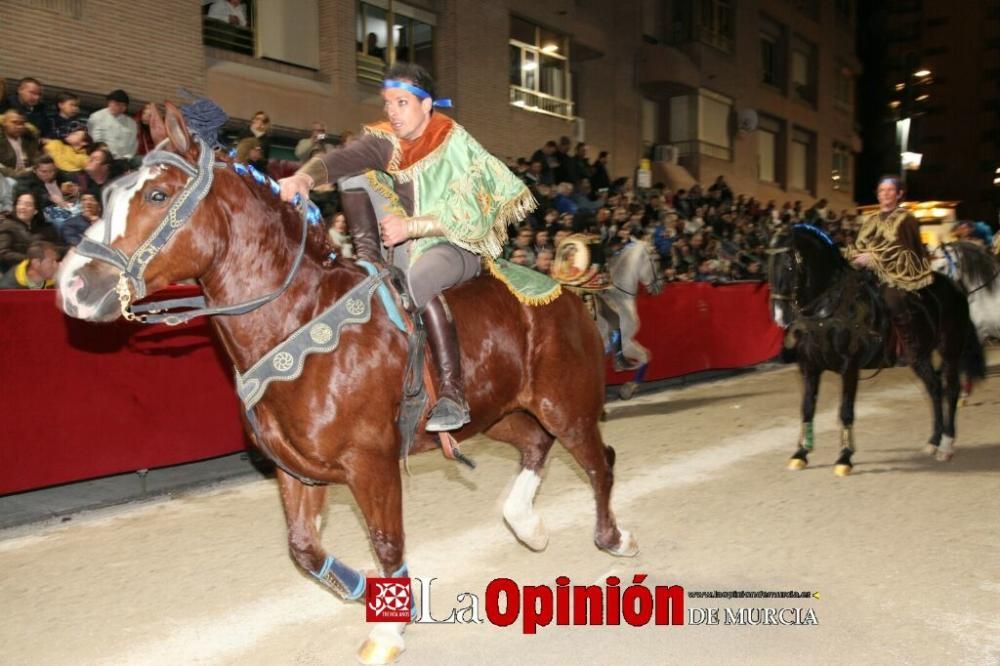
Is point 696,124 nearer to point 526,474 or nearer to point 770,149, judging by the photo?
point 770,149

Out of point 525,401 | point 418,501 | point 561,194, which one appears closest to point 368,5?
point 561,194

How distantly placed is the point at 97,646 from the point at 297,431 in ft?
5.58

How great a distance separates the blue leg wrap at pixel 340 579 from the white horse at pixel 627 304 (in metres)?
7.23

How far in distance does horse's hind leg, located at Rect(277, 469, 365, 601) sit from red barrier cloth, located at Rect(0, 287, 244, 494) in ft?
6.99

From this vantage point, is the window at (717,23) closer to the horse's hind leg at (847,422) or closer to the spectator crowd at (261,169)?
the spectator crowd at (261,169)

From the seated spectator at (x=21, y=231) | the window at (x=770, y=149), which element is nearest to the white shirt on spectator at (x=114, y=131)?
the seated spectator at (x=21, y=231)

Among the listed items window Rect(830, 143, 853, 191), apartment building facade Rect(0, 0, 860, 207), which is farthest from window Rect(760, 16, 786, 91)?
window Rect(830, 143, 853, 191)

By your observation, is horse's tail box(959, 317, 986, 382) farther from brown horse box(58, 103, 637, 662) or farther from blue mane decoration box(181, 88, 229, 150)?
blue mane decoration box(181, 88, 229, 150)

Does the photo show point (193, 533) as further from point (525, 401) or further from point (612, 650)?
point (612, 650)

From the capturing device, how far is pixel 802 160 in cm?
3347

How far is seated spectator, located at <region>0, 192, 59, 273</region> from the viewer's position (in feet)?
20.9

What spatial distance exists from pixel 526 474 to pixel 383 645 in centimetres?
156

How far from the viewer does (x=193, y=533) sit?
559 cm

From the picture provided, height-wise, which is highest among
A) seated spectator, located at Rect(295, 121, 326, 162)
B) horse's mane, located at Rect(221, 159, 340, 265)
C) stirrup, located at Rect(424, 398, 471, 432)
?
seated spectator, located at Rect(295, 121, 326, 162)
